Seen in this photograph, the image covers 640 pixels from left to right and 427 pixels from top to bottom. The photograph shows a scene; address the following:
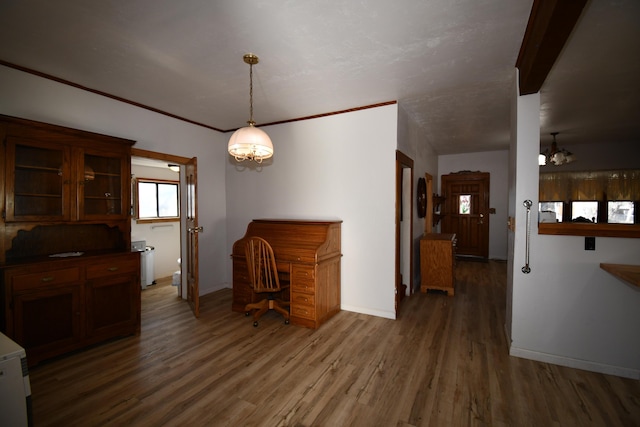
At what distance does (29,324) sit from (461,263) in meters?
7.06

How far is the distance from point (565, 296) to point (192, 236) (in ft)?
13.0

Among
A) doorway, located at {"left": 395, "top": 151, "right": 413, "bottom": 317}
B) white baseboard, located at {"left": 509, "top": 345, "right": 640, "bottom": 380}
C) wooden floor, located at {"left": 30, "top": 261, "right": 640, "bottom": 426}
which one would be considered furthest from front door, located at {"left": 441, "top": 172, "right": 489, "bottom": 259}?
white baseboard, located at {"left": 509, "top": 345, "right": 640, "bottom": 380}

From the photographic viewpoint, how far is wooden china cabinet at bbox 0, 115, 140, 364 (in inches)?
90.5

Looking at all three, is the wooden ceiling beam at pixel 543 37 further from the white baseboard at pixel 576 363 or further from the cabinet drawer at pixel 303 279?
the cabinet drawer at pixel 303 279

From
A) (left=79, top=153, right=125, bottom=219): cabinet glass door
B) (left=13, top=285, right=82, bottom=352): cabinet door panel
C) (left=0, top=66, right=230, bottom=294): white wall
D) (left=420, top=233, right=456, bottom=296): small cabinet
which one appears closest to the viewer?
(left=13, top=285, right=82, bottom=352): cabinet door panel

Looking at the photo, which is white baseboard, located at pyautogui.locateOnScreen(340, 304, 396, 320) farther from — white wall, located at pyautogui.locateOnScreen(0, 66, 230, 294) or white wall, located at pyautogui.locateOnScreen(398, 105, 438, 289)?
white wall, located at pyautogui.locateOnScreen(0, 66, 230, 294)

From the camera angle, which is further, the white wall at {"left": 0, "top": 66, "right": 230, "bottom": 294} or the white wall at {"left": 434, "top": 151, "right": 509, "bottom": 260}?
the white wall at {"left": 434, "top": 151, "right": 509, "bottom": 260}

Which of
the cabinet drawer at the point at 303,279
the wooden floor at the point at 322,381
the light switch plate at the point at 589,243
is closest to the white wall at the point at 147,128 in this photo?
the wooden floor at the point at 322,381

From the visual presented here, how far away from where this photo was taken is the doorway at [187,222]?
3420 mm

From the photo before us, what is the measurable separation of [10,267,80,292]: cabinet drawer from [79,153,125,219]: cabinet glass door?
1.76ft

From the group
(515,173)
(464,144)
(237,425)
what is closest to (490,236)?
(464,144)

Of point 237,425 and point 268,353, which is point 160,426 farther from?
point 268,353

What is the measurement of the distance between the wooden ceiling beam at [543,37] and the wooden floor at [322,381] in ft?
7.62

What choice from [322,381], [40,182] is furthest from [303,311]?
[40,182]
